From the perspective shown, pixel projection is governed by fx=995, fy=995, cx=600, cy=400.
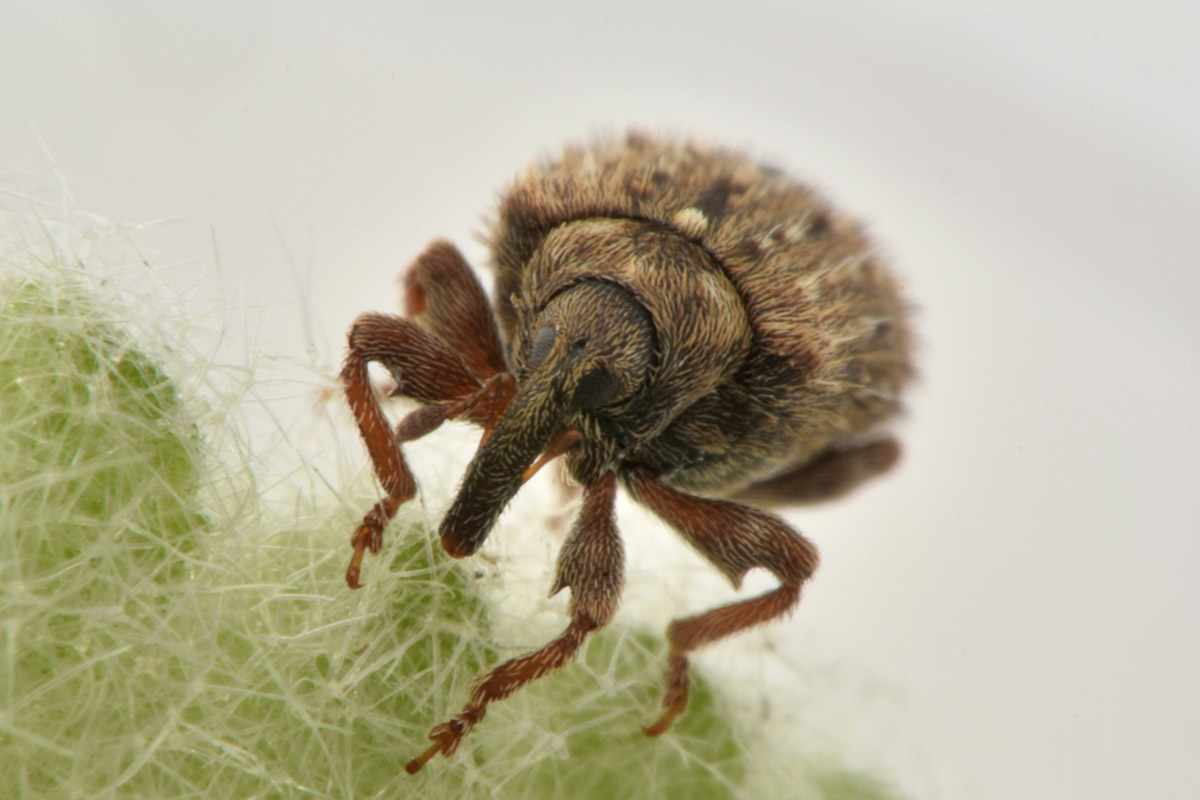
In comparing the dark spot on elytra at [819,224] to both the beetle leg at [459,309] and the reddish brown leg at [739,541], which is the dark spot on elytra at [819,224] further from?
the beetle leg at [459,309]

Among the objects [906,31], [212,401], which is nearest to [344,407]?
[212,401]

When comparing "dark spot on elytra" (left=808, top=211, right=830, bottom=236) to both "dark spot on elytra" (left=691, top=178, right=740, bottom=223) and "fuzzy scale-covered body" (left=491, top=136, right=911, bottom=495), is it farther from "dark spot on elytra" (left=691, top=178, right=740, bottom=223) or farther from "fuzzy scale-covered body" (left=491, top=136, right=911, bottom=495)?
"dark spot on elytra" (left=691, top=178, right=740, bottom=223)

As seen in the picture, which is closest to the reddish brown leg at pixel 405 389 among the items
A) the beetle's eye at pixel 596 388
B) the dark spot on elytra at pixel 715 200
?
the beetle's eye at pixel 596 388

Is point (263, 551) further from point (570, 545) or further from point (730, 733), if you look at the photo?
point (730, 733)

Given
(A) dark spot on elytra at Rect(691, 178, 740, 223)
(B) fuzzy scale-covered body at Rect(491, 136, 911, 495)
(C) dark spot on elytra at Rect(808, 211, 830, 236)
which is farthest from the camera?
(C) dark spot on elytra at Rect(808, 211, 830, 236)

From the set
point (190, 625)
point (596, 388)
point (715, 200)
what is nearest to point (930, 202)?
point (715, 200)

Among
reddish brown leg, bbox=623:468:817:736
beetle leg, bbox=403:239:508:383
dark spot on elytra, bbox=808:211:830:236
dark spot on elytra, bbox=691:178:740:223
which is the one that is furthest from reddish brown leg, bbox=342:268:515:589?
dark spot on elytra, bbox=808:211:830:236
